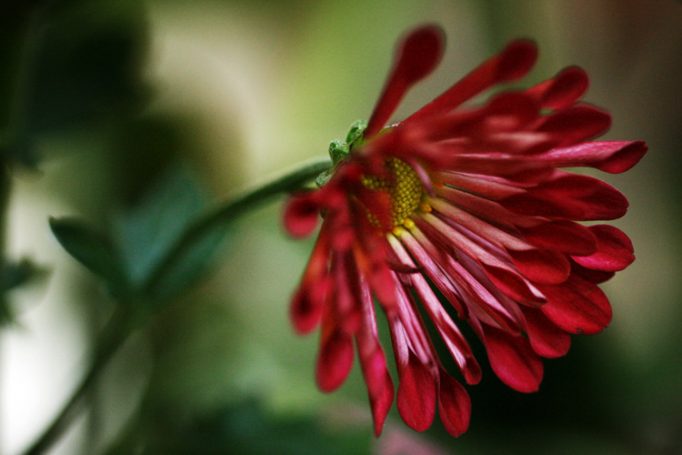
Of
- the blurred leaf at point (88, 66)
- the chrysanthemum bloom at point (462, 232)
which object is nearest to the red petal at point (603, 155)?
the chrysanthemum bloom at point (462, 232)

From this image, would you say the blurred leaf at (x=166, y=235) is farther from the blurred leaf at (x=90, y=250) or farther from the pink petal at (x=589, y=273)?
the pink petal at (x=589, y=273)

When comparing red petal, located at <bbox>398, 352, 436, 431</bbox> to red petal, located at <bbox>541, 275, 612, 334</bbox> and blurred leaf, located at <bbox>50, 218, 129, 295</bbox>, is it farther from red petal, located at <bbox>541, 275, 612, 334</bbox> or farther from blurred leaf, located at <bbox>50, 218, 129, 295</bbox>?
blurred leaf, located at <bbox>50, 218, 129, 295</bbox>

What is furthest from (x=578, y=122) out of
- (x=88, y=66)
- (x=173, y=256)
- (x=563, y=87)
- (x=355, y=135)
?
(x=88, y=66)

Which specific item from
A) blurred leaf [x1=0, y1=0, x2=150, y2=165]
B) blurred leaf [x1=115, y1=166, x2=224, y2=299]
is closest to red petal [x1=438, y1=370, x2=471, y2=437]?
blurred leaf [x1=115, y1=166, x2=224, y2=299]

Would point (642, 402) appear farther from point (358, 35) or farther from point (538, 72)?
point (358, 35)

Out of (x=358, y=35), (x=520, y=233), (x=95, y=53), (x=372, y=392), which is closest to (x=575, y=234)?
(x=520, y=233)

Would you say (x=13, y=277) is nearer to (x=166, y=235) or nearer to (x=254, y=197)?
(x=166, y=235)
